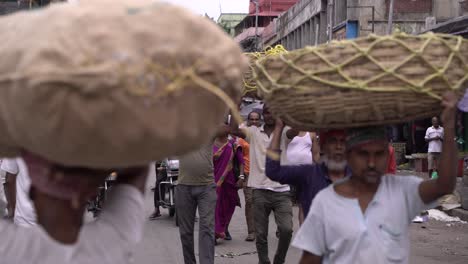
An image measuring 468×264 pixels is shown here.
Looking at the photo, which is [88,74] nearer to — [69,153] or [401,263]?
[69,153]

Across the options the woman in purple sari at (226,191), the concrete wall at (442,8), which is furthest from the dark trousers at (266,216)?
the concrete wall at (442,8)

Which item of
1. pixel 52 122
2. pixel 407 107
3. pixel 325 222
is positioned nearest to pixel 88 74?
pixel 52 122

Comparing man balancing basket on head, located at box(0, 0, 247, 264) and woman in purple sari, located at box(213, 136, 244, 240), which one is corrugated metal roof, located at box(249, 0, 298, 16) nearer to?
woman in purple sari, located at box(213, 136, 244, 240)

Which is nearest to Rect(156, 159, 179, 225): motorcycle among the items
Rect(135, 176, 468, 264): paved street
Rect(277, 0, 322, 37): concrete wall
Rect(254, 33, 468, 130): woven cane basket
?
Rect(135, 176, 468, 264): paved street

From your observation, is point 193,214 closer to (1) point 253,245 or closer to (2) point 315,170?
(1) point 253,245

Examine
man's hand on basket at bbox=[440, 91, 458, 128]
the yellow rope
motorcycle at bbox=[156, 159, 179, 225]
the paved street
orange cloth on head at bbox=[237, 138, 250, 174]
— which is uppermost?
the yellow rope

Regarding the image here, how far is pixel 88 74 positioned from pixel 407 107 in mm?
1846

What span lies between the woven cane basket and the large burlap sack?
3.96 ft

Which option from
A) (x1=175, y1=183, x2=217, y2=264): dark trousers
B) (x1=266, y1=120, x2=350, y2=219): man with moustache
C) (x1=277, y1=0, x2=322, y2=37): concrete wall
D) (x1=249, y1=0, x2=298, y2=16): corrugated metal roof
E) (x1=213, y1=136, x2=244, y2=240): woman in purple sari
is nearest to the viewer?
(x1=266, y1=120, x2=350, y2=219): man with moustache

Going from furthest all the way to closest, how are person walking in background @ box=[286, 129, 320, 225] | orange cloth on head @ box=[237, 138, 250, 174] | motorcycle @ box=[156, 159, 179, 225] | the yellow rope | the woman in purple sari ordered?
motorcycle @ box=[156, 159, 179, 225] → orange cloth on head @ box=[237, 138, 250, 174] → the woman in purple sari → person walking in background @ box=[286, 129, 320, 225] → the yellow rope

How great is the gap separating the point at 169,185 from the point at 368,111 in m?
9.89

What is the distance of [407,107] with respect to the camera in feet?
10.9

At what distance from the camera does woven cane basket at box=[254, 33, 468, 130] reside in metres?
3.24

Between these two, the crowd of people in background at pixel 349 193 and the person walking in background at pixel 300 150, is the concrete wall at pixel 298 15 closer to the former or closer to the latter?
the person walking in background at pixel 300 150
